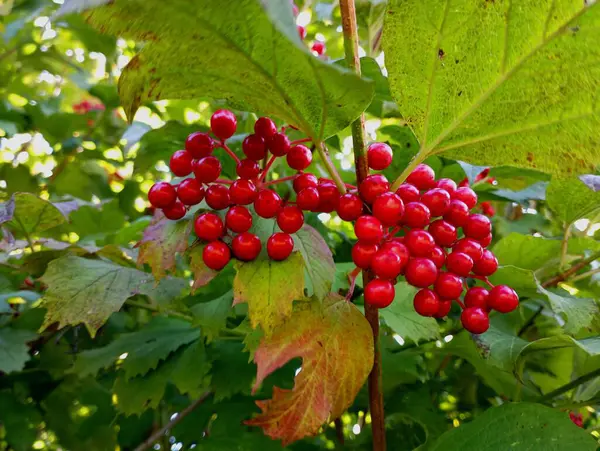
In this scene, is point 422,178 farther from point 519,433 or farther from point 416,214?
point 519,433

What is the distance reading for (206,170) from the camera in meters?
0.70

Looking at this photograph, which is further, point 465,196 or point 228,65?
point 465,196

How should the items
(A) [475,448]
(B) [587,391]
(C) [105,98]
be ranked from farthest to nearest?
(C) [105,98] < (B) [587,391] < (A) [475,448]

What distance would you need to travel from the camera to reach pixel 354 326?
652mm

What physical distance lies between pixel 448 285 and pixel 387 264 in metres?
0.11

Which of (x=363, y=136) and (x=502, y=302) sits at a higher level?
(x=363, y=136)

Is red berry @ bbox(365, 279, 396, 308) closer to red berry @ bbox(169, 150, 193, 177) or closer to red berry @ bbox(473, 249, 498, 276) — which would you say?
red berry @ bbox(473, 249, 498, 276)

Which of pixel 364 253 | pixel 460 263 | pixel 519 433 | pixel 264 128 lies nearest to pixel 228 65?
pixel 264 128

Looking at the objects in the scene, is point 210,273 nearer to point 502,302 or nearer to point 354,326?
point 354,326

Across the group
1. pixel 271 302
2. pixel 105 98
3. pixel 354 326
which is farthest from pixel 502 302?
pixel 105 98

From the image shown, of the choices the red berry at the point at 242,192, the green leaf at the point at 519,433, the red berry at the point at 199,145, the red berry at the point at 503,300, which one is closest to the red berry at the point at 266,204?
the red berry at the point at 242,192

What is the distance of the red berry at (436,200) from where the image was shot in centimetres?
68

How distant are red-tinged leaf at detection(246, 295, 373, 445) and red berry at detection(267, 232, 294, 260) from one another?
0.07m

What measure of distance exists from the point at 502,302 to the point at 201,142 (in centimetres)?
49
